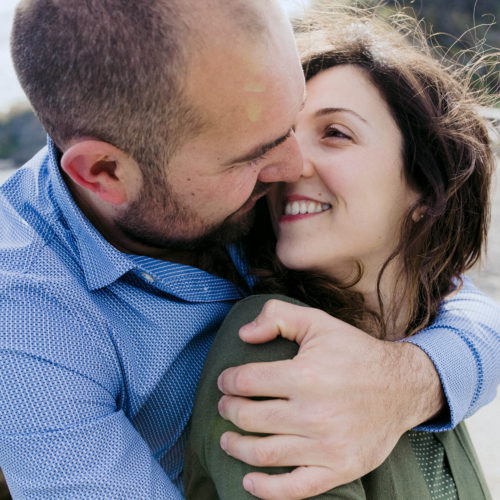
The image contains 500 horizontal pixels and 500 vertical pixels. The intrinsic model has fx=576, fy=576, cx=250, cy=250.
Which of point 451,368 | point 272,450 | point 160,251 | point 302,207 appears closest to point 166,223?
point 160,251

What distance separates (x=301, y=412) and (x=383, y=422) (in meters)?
0.23

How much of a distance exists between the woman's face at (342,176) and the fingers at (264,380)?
0.64 metres

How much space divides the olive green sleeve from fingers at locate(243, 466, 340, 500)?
0.02m

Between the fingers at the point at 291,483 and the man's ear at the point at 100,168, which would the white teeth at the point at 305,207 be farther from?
the fingers at the point at 291,483

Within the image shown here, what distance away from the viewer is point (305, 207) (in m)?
1.89

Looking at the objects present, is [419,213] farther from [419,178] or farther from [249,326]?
[249,326]

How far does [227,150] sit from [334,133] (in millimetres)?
427

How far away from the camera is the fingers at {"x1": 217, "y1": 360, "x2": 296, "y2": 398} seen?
1.23 metres

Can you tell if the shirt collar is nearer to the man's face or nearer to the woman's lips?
the man's face

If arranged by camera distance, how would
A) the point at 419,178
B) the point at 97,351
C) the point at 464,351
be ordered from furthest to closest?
the point at 419,178
the point at 464,351
the point at 97,351

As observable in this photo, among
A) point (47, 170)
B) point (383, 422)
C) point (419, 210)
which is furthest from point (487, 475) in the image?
point (47, 170)

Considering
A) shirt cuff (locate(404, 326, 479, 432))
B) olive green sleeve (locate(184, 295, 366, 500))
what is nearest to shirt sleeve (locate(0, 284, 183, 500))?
olive green sleeve (locate(184, 295, 366, 500))

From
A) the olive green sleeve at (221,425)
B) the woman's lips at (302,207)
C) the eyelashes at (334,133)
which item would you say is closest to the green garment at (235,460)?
the olive green sleeve at (221,425)

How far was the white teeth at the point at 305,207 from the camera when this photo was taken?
188 cm
